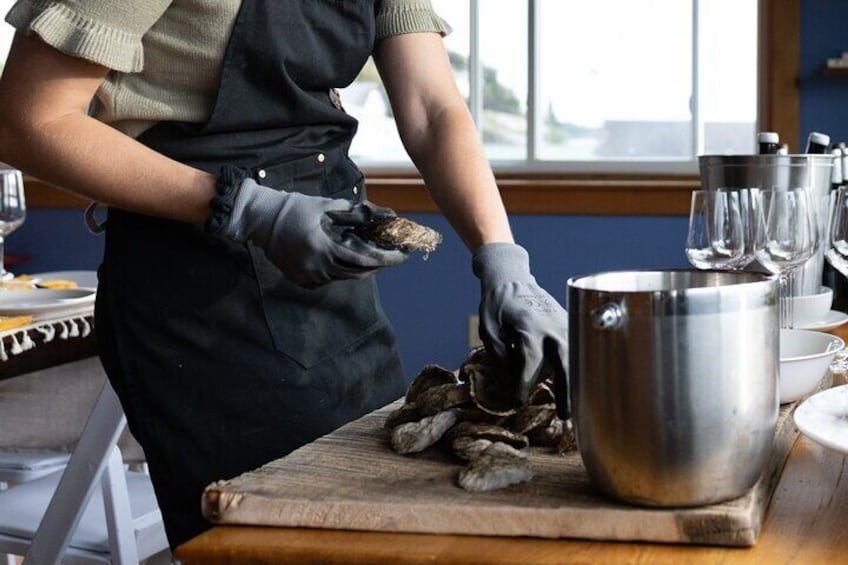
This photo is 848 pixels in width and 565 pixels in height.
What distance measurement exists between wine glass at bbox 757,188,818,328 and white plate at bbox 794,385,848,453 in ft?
1.26

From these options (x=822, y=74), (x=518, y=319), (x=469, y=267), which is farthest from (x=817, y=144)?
(x=469, y=267)

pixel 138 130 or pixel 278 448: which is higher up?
pixel 138 130

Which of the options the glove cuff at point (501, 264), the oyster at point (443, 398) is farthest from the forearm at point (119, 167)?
the oyster at point (443, 398)

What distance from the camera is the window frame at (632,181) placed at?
3590mm

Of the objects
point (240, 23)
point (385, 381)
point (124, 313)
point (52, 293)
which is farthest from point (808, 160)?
point (52, 293)

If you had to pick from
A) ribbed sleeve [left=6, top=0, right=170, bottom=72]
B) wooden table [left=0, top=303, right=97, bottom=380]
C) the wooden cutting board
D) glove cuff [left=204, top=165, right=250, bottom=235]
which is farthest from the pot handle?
wooden table [left=0, top=303, right=97, bottom=380]

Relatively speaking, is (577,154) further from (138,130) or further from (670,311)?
(670,311)

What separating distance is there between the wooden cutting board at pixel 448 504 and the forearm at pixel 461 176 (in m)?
0.48

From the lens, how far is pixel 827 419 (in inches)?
34.9

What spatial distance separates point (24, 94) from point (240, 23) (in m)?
0.25

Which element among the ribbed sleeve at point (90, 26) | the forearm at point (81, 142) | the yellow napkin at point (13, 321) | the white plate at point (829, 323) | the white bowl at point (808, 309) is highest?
the ribbed sleeve at point (90, 26)

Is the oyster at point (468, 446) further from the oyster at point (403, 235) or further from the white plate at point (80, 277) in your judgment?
the white plate at point (80, 277)

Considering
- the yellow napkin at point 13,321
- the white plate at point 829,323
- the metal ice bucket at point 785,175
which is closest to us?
the white plate at point 829,323

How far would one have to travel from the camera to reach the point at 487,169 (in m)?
1.48
